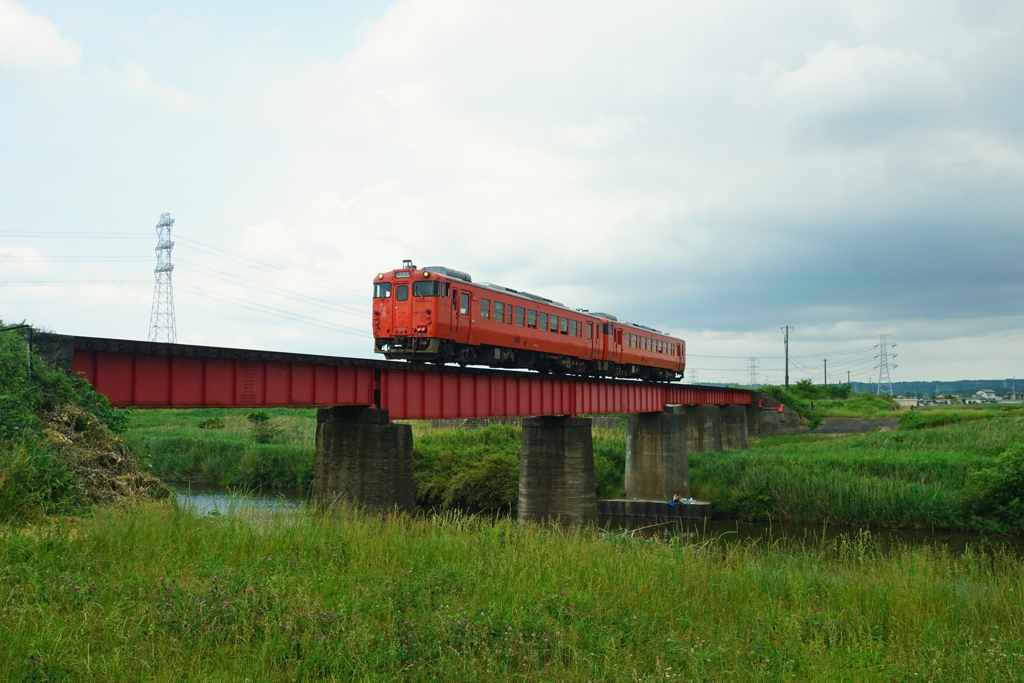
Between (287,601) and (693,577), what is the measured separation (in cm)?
Result: 496

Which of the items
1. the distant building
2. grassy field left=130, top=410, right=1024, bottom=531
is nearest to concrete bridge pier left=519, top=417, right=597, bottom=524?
grassy field left=130, top=410, right=1024, bottom=531

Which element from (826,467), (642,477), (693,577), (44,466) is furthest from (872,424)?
(44,466)

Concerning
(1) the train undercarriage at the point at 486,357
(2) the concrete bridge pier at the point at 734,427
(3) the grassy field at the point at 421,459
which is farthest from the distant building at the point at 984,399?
(1) the train undercarriage at the point at 486,357

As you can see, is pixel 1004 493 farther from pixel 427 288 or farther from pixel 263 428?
pixel 263 428

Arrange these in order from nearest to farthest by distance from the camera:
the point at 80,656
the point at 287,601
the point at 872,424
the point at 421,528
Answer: the point at 80,656
the point at 287,601
the point at 421,528
the point at 872,424

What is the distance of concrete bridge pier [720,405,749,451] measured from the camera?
185ft

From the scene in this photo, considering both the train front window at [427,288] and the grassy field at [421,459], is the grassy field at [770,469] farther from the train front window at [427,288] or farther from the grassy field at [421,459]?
the train front window at [427,288]

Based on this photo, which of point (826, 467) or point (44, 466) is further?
point (826, 467)

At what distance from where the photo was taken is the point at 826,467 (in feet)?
126

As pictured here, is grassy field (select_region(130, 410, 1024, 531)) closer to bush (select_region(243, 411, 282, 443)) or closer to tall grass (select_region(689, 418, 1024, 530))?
tall grass (select_region(689, 418, 1024, 530))

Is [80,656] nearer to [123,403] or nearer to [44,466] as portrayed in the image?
[44,466]

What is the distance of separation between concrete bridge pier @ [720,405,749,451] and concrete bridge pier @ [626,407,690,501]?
1661cm

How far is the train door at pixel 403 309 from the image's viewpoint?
926 inches

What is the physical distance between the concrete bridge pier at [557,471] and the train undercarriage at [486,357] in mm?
2587
